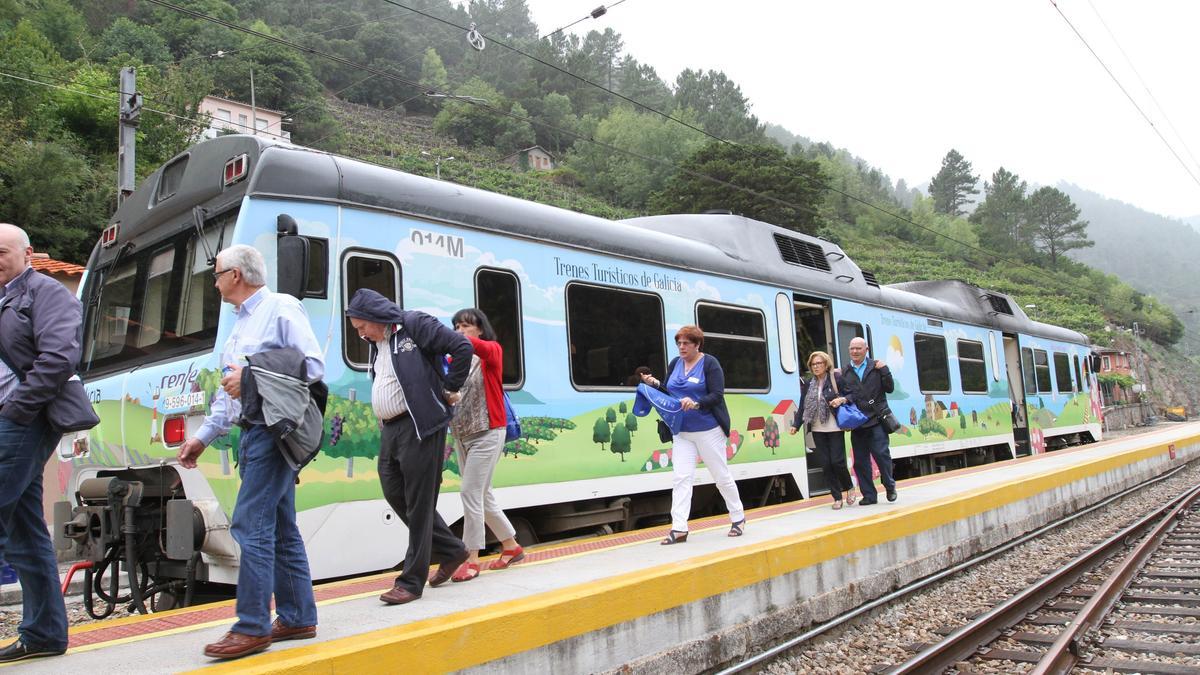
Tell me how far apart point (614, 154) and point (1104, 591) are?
8319 cm

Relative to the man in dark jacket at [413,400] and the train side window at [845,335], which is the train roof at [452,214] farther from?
the man in dark jacket at [413,400]

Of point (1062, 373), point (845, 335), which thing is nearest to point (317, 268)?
point (845, 335)

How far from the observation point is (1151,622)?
5.99m

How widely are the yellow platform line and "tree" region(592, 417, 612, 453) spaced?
1670mm

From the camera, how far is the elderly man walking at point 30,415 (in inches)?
125

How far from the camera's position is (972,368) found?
1427 cm

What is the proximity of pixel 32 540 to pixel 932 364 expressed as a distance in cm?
1218

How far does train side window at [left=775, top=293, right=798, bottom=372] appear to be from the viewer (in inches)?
372

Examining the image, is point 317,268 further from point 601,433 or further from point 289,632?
point 601,433

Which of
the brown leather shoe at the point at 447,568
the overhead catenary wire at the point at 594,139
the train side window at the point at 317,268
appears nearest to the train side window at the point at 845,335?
the overhead catenary wire at the point at 594,139

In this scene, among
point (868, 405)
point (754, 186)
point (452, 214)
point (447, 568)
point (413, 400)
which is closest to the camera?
point (413, 400)

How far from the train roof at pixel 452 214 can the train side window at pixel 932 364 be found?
7.82 feet

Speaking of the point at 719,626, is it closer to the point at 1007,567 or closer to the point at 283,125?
the point at 1007,567

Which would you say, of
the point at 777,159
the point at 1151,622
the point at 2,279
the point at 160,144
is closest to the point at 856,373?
the point at 1151,622
